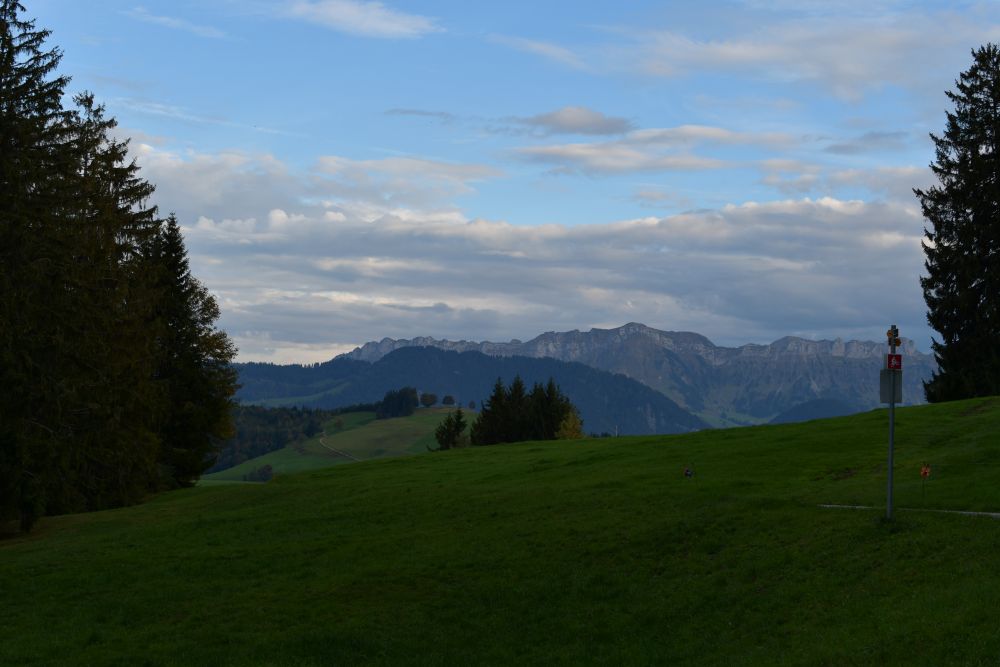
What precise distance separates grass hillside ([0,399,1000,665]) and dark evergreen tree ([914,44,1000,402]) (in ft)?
83.2

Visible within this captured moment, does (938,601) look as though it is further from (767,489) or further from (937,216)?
(937,216)

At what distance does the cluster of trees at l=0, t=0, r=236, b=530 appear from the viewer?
136ft

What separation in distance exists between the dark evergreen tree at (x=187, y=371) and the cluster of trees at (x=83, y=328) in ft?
0.37

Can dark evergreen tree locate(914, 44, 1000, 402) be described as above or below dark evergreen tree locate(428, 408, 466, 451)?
above

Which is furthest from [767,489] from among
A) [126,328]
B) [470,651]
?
[126,328]

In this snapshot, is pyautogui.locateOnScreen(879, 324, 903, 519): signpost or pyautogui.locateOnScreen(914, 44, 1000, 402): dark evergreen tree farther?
pyautogui.locateOnScreen(914, 44, 1000, 402): dark evergreen tree

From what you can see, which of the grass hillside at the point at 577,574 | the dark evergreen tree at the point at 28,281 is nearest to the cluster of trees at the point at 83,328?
the dark evergreen tree at the point at 28,281

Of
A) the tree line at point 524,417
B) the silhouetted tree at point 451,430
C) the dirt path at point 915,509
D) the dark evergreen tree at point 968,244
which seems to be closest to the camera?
the dirt path at point 915,509

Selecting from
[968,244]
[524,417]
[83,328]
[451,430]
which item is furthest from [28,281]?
[451,430]

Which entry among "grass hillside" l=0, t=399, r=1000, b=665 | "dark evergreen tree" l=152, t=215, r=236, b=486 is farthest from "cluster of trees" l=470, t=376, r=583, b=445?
"grass hillside" l=0, t=399, r=1000, b=665

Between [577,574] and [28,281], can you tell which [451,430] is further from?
[577,574]

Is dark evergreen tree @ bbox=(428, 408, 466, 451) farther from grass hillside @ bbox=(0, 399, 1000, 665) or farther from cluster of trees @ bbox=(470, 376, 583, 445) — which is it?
grass hillside @ bbox=(0, 399, 1000, 665)

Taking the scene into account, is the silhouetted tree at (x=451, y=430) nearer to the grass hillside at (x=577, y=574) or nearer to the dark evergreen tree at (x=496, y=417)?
the dark evergreen tree at (x=496, y=417)

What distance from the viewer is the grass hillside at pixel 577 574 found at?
67.3 ft
